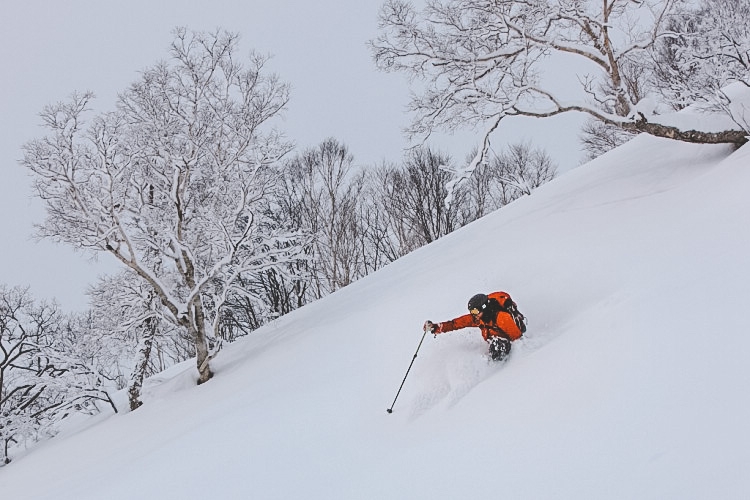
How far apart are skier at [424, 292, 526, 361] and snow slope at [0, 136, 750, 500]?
0.16 meters

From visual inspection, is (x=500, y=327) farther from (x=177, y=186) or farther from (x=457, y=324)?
(x=177, y=186)

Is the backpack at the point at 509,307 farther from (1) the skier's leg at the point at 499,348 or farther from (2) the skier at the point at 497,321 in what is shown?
(1) the skier's leg at the point at 499,348

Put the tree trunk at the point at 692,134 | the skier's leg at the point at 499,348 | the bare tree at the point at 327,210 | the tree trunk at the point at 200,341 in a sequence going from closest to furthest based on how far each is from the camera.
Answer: the skier's leg at the point at 499,348 → the tree trunk at the point at 692,134 → the tree trunk at the point at 200,341 → the bare tree at the point at 327,210

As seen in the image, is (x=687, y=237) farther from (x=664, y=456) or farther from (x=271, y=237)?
(x=271, y=237)

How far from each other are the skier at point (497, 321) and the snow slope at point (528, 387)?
16 cm

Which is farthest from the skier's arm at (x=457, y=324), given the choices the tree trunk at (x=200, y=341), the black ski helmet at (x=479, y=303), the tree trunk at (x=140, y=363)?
the tree trunk at (x=140, y=363)

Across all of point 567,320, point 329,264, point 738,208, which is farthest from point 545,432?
point 329,264

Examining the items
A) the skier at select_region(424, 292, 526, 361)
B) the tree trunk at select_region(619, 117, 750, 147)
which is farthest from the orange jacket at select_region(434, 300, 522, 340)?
the tree trunk at select_region(619, 117, 750, 147)

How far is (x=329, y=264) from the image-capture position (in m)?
19.0

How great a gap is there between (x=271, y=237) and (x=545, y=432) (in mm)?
8466

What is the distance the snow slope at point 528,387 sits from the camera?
279cm

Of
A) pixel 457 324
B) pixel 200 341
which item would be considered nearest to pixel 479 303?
pixel 457 324

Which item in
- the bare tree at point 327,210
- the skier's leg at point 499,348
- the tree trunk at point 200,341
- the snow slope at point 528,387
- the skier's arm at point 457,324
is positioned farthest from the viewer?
the bare tree at point 327,210

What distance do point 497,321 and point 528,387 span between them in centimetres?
93
